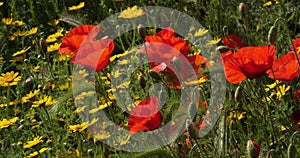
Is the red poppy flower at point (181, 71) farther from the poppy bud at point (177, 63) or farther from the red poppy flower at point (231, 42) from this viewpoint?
the red poppy flower at point (231, 42)

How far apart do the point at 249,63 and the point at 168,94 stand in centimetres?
76

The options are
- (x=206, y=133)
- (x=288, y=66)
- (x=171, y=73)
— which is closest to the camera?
(x=288, y=66)

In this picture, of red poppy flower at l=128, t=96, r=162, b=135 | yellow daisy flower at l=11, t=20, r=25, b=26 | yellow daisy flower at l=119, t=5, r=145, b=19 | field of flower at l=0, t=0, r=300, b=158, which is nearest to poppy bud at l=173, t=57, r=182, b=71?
field of flower at l=0, t=0, r=300, b=158

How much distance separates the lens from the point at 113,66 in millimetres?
2994

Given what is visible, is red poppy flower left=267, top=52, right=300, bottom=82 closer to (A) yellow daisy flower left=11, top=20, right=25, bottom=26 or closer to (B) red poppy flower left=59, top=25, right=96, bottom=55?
(B) red poppy flower left=59, top=25, right=96, bottom=55

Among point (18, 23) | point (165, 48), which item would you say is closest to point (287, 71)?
point (165, 48)

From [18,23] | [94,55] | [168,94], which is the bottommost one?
[168,94]

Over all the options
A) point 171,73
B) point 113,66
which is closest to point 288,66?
point 171,73

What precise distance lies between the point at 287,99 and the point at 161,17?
130 cm

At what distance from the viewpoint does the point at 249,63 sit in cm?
147

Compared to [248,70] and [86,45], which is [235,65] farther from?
[86,45]

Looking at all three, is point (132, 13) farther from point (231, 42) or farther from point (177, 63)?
point (177, 63)

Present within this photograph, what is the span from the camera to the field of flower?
1.58m

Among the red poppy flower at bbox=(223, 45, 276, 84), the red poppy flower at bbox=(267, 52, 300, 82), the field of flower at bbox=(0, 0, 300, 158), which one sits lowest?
the field of flower at bbox=(0, 0, 300, 158)
